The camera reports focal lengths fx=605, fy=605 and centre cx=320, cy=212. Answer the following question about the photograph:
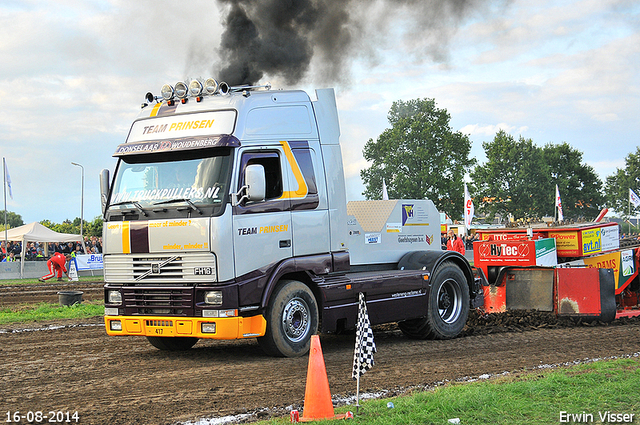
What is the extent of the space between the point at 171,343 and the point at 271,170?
10.0 feet

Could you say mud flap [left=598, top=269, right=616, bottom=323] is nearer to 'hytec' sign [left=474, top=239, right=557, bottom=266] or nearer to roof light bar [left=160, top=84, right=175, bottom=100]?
'hytec' sign [left=474, top=239, right=557, bottom=266]

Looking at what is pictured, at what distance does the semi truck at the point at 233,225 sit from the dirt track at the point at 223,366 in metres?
0.51

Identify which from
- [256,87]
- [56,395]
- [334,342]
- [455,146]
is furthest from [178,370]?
[455,146]

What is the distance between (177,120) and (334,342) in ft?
14.2

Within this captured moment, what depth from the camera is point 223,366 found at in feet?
25.1

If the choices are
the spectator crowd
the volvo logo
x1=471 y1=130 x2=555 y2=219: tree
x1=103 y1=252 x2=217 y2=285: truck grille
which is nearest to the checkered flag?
x1=103 y1=252 x2=217 y2=285: truck grille

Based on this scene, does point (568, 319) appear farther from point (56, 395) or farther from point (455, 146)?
point (455, 146)

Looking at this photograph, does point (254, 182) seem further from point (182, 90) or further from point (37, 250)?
point (37, 250)

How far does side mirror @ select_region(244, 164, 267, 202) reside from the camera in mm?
7473

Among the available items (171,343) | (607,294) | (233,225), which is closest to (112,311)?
(171,343)

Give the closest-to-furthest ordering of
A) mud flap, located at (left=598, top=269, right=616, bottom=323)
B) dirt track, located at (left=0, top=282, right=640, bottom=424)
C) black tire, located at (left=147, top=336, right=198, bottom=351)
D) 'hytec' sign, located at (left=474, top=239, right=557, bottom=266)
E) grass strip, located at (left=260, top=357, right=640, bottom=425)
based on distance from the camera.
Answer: grass strip, located at (left=260, top=357, right=640, bottom=425) → dirt track, located at (left=0, top=282, right=640, bottom=424) → black tire, located at (left=147, top=336, right=198, bottom=351) → mud flap, located at (left=598, top=269, right=616, bottom=323) → 'hytec' sign, located at (left=474, top=239, right=557, bottom=266)

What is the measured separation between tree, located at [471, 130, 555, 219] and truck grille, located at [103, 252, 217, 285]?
71230 mm

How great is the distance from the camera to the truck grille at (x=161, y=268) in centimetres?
743

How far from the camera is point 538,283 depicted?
11602 millimetres
